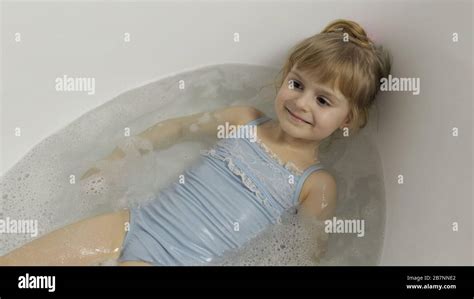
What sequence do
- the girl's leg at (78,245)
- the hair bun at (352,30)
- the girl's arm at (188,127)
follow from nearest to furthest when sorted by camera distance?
the girl's leg at (78,245) → the hair bun at (352,30) → the girl's arm at (188,127)

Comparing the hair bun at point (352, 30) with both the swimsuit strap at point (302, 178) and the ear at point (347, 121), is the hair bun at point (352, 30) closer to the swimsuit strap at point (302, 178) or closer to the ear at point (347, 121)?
the ear at point (347, 121)

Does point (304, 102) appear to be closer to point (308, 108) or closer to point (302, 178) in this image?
point (308, 108)

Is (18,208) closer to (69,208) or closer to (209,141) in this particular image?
(69,208)

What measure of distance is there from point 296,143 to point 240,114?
0.49 feet

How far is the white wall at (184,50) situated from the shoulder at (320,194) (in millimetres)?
118

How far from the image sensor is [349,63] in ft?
3.40

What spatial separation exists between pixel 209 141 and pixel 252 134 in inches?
5.4

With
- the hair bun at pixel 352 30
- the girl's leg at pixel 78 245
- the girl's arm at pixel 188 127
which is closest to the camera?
the girl's leg at pixel 78 245

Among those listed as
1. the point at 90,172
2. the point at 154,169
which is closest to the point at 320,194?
the point at 154,169

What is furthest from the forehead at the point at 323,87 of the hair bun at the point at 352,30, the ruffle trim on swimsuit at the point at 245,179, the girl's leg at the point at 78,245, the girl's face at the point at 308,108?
the girl's leg at the point at 78,245

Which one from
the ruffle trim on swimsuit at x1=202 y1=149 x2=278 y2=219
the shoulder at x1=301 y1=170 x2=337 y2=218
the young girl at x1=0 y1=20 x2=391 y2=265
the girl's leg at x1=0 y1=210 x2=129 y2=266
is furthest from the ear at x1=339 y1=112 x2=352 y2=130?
the girl's leg at x1=0 y1=210 x2=129 y2=266

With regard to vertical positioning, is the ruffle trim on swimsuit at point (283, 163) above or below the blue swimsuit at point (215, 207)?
above

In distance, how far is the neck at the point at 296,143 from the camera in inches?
44.0
